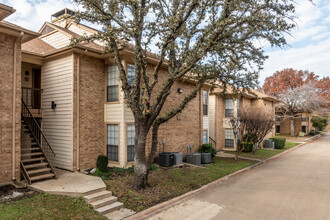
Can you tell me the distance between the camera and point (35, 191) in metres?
7.43

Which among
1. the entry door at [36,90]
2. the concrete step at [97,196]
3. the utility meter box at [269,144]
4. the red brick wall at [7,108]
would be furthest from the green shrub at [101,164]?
the utility meter box at [269,144]

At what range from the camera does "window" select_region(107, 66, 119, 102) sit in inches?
431

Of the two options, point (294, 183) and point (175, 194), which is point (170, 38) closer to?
point (175, 194)

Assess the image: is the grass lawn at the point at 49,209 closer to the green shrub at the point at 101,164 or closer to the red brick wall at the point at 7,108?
the red brick wall at the point at 7,108

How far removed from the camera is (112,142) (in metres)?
10.9

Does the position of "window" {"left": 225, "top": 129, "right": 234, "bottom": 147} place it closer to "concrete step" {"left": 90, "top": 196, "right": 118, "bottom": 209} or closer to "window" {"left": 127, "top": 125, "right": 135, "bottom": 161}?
"window" {"left": 127, "top": 125, "right": 135, "bottom": 161}

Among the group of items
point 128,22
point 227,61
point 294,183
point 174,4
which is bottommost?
point 294,183

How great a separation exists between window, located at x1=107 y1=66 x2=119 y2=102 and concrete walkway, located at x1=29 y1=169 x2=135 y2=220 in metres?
4.07

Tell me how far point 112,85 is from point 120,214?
6609 millimetres

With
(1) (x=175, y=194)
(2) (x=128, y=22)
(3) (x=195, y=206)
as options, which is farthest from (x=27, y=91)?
(3) (x=195, y=206)

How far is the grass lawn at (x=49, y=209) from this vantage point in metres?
5.62

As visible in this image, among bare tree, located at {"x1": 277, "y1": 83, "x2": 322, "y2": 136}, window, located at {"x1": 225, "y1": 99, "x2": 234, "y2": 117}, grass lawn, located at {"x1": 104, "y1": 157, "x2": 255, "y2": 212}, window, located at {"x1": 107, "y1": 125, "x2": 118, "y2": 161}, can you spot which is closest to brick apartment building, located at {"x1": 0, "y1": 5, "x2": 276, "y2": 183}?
window, located at {"x1": 107, "y1": 125, "x2": 118, "y2": 161}

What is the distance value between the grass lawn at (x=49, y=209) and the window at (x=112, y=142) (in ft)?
13.3

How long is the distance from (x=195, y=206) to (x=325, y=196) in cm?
507
